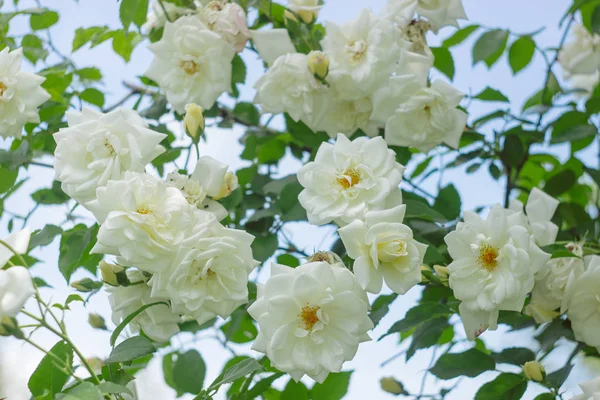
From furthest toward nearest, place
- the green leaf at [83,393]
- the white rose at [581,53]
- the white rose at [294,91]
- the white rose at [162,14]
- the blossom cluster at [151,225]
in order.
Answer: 1. the white rose at [581,53]
2. the white rose at [162,14]
3. the white rose at [294,91]
4. the blossom cluster at [151,225]
5. the green leaf at [83,393]

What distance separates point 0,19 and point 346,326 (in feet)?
3.24

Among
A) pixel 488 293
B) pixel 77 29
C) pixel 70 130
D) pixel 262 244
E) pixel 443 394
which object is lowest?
pixel 443 394

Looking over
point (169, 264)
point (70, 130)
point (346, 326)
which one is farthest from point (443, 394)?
point (70, 130)

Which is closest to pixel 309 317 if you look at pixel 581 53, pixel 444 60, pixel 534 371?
pixel 534 371

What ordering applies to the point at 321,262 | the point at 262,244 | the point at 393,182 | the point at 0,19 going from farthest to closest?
the point at 0,19, the point at 262,244, the point at 393,182, the point at 321,262

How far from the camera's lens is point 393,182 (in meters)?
1.00

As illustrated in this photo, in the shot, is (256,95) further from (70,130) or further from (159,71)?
(70,130)

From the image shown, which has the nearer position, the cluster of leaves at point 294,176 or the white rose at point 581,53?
the cluster of leaves at point 294,176

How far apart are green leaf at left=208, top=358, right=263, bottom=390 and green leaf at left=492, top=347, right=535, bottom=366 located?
1.68 ft

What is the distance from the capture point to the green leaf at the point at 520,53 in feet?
5.29

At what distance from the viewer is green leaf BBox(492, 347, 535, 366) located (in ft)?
4.21

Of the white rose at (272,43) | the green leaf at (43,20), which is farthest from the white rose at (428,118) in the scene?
the green leaf at (43,20)

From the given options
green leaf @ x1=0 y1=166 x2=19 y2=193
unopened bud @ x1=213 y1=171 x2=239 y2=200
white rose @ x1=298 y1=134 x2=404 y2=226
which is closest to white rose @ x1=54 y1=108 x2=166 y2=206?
unopened bud @ x1=213 y1=171 x2=239 y2=200

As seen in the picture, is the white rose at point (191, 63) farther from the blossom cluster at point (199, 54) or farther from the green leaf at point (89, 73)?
the green leaf at point (89, 73)
